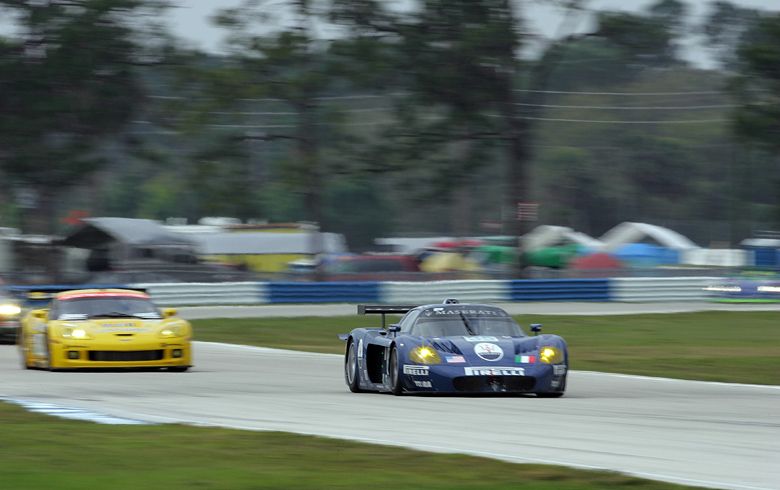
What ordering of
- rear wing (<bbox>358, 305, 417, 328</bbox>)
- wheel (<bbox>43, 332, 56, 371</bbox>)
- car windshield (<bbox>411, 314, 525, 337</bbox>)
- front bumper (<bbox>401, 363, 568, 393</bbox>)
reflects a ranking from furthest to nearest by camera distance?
wheel (<bbox>43, 332, 56, 371</bbox>) → rear wing (<bbox>358, 305, 417, 328</bbox>) → car windshield (<bbox>411, 314, 525, 337</bbox>) → front bumper (<bbox>401, 363, 568, 393</bbox>)

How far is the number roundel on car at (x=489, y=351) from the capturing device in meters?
11.8

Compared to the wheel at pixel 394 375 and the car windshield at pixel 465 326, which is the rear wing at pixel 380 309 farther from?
the wheel at pixel 394 375

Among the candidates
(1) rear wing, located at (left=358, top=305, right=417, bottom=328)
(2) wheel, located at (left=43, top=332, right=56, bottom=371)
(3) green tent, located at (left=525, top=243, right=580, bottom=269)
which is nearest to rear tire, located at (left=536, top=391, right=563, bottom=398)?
(1) rear wing, located at (left=358, top=305, right=417, bottom=328)

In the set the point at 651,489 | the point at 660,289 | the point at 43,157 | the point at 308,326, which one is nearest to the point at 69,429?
the point at 651,489

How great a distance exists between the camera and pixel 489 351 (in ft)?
39.0

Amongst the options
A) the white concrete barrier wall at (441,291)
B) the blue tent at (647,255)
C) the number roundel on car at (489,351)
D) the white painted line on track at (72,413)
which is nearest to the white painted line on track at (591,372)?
the number roundel on car at (489,351)

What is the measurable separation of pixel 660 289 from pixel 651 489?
95.1 feet

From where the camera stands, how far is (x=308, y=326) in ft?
86.0

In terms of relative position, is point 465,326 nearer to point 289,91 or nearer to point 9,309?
point 9,309

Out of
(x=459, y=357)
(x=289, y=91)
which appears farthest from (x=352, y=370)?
(x=289, y=91)

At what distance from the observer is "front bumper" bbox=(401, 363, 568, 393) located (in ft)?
38.4

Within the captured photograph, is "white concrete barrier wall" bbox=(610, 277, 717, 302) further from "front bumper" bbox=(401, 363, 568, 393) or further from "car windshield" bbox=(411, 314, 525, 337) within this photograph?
"front bumper" bbox=(401, 363, 568, 393)

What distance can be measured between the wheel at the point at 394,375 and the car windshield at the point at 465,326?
0.41 metres

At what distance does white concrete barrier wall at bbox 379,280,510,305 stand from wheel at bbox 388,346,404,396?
62.2ft
